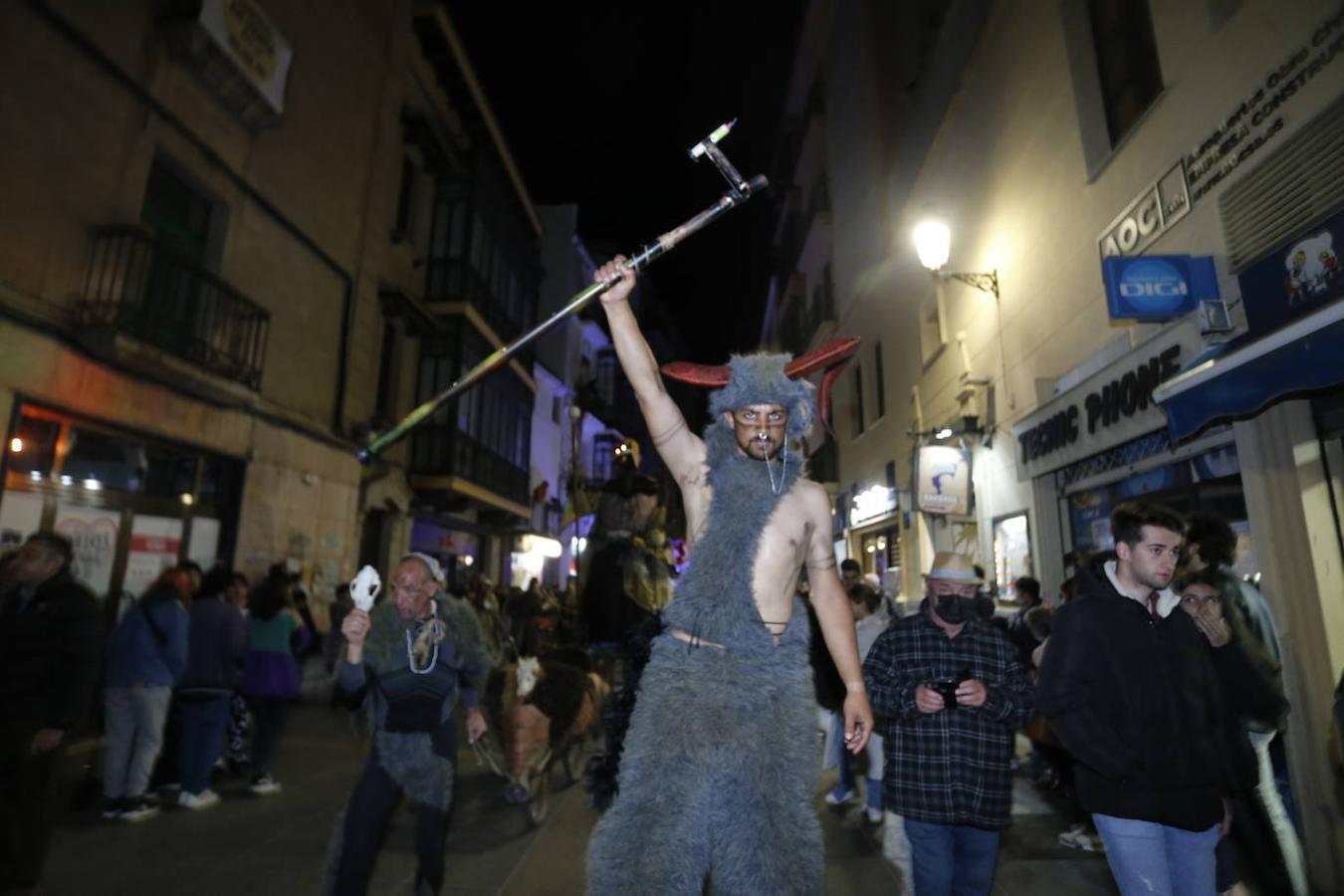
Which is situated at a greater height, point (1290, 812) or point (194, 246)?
point (194, 246)

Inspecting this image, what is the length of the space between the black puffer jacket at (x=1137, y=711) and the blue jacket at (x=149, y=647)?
5973 mm

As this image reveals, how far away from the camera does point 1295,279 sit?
166 inches

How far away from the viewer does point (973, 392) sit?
9.55 metres

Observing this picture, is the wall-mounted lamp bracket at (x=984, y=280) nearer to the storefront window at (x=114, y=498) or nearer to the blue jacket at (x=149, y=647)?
the blue jacket at (x=149, y=647)

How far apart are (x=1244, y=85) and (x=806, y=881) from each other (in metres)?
5.75

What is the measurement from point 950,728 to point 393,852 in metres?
3.70

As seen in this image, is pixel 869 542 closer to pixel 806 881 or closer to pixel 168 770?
pixel 168 770

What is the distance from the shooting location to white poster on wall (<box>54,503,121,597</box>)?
7.39 meters

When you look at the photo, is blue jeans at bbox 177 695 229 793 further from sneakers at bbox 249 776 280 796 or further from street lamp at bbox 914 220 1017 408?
street lamp at bbox 914 220 1017 408

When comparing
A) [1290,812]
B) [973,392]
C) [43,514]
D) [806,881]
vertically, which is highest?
[973,392]

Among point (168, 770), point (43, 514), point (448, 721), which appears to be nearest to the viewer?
point (448, 721)

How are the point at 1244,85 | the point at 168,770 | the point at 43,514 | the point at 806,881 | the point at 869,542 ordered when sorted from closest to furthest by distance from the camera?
the point at 806,881, the point at 1244,85, the point at 168,770, the point at 43,514, the point at 869,542

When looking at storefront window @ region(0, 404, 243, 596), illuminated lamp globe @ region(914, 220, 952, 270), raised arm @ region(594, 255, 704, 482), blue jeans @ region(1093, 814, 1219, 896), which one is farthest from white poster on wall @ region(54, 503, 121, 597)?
illuminated lamp globe @ region(914, 220, 952, 270)

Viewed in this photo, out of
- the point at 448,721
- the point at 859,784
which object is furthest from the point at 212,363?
the point at 859,784
